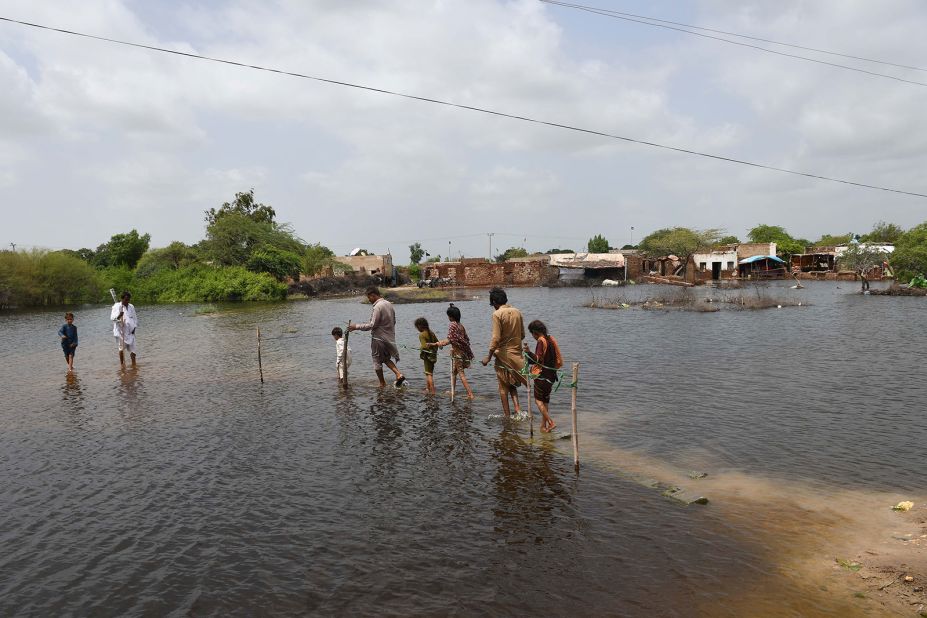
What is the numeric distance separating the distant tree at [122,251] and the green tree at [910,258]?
8716cm

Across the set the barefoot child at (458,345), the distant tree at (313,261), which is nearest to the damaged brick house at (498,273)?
the distant tree at (313,261)

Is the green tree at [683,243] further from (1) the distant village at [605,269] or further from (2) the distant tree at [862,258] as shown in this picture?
(2) the distant tree at [862,258]

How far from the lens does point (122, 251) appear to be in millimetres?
80375

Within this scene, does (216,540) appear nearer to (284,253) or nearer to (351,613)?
(351,613)

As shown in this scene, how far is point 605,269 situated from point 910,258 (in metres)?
34.0

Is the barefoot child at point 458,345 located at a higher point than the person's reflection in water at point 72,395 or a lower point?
higher

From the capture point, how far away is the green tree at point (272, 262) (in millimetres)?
62562

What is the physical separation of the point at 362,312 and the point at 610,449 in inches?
1371

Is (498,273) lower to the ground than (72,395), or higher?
higher

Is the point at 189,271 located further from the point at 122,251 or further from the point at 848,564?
the point at 848,564

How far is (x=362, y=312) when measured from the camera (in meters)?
42.4

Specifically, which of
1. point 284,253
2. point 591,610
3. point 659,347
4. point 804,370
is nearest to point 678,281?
point 284,253

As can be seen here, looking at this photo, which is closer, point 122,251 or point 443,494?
point 443,494


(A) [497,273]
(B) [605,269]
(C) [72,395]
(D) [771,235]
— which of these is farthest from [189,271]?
(D) [771,235]
